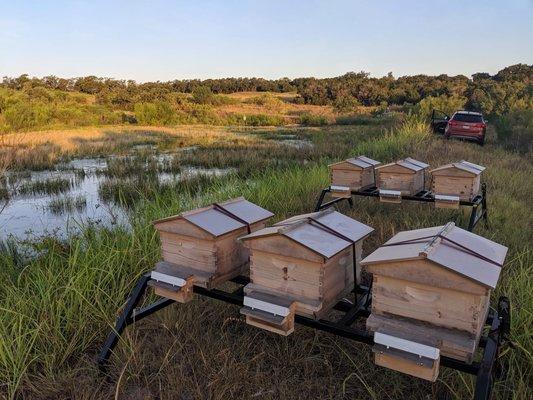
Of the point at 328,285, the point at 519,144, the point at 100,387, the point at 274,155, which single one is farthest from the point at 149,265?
the point at 519,144

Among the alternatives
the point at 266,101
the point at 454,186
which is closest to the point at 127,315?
the point at 454,186

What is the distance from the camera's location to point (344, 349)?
349 centimetres

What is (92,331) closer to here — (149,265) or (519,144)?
(149,265)

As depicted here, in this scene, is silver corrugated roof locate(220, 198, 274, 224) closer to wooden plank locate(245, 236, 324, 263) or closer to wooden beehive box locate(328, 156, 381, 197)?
wooden plank locate(245, 236, 324, 263)

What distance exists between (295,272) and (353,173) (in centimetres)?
456

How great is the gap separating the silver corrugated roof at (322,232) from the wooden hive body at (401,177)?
3.79m

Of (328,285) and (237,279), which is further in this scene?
(237,279)

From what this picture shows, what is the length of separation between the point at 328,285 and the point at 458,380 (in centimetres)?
137

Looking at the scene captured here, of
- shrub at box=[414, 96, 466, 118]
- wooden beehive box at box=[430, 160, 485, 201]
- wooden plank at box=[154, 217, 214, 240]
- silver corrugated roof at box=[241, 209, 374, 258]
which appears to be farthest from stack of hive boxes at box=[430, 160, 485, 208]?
shrub at box=[414, 96, 466, 118]

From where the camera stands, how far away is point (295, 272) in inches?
95.0

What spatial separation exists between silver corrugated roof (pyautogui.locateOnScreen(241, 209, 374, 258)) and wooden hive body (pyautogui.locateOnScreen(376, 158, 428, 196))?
3.79 meters

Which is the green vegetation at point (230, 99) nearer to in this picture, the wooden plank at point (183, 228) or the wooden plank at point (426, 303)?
the wooden plank at point (183, 228)

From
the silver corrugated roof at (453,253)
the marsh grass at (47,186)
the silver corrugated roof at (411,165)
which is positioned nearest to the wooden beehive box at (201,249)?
the silver corrugated roof at (453,253)

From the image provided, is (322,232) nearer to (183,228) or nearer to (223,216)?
(223,216)
